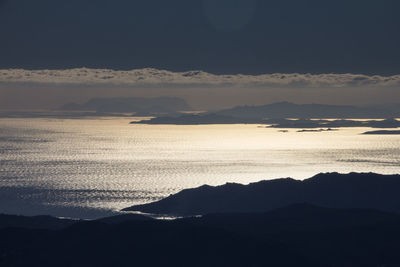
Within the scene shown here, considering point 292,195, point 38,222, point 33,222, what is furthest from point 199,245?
point 292,195

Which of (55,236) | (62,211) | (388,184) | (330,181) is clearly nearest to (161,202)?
(62,211)

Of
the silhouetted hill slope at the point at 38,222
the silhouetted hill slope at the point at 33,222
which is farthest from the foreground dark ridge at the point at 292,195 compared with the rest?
the silhouetted hill slope at the point at 33,222

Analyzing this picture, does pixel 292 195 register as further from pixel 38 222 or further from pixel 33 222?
pixel 33 222

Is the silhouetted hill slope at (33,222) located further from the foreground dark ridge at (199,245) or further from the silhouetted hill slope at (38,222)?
the foreground dark ridge at (199,245)

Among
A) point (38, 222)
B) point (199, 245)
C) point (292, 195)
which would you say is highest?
point (292, 195)

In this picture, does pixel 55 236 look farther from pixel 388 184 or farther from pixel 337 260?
pixel 388 184

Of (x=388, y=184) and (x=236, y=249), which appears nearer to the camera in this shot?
(x=236, y=249)
